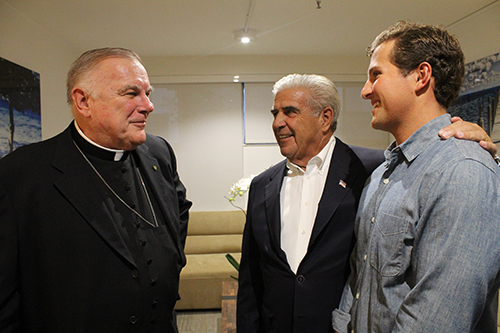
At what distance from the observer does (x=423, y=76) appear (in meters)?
1.04

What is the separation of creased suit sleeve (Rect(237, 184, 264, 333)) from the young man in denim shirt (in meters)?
0.47

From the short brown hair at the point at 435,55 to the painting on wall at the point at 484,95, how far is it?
2.88m

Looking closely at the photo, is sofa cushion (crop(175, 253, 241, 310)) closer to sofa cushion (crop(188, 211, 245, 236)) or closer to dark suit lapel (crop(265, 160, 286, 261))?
sofa cushion (crop(188, 211, 245, 236))

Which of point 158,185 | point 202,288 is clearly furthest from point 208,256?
point 158,185

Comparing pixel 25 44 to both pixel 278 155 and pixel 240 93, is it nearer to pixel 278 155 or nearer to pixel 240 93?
pixel 240 93

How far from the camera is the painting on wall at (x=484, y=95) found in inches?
131

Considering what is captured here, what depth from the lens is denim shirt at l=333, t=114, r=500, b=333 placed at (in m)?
0.82

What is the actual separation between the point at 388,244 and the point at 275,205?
0.64m

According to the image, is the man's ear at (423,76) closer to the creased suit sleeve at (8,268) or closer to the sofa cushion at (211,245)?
the creased suit sleeve at (8,268)

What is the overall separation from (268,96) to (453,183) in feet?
14.1

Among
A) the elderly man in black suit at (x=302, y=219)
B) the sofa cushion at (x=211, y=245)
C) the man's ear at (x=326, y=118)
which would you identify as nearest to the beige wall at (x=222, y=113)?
the sofa cushion at (x=211, y=245)

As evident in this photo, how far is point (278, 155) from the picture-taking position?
5.00 m

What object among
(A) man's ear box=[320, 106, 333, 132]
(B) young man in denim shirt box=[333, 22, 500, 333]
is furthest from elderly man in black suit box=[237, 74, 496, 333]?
(B) young man in denim shirt box=[333, 22, 500, 333]

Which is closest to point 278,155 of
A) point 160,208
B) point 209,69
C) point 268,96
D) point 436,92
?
point 268,96
